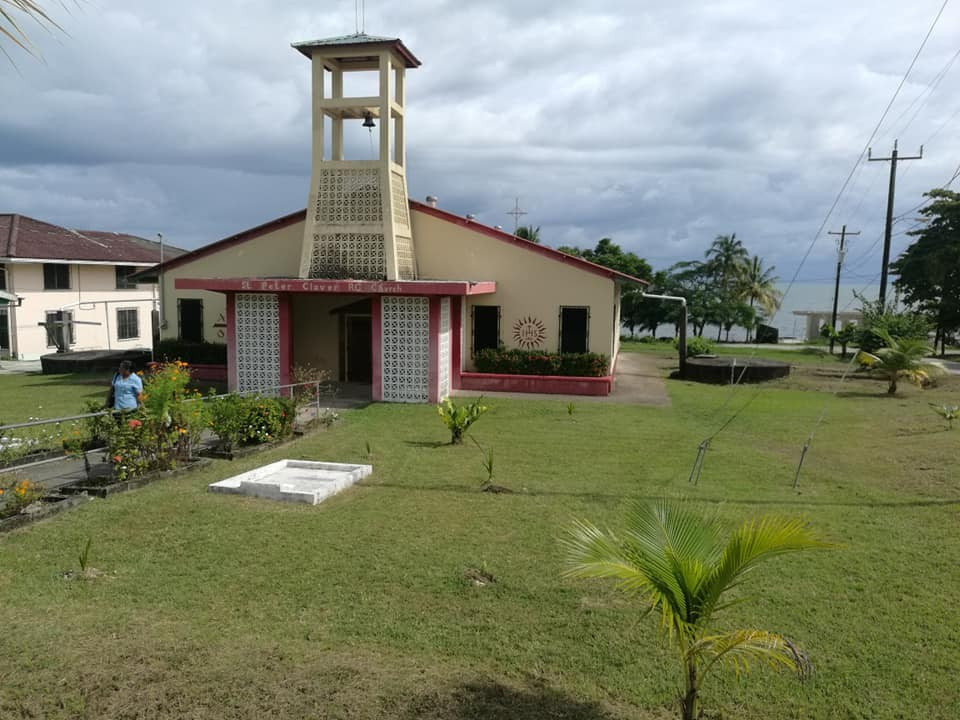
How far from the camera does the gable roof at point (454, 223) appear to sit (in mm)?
19188

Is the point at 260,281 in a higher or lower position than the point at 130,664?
higher

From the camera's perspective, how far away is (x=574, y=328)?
1953 cm

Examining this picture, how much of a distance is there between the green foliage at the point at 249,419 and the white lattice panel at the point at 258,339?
5.19 meters

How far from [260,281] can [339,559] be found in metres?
11.5

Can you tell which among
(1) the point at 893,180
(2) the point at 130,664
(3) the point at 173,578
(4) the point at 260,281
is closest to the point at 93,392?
(4) the point at 260,281

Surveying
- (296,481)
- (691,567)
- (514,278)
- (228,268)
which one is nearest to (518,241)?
(514,278)

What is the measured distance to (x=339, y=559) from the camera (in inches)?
283

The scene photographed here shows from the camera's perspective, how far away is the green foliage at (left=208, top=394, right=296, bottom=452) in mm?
11500

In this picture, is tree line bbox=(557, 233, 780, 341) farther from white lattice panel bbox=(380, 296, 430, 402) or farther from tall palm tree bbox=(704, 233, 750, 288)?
white lattice panel bbox=(380, 296, 430, 402)

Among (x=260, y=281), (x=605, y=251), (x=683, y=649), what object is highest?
(x=605, y=251)

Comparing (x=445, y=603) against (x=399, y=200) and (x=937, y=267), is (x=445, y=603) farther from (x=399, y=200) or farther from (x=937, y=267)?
(x=937, y=267)

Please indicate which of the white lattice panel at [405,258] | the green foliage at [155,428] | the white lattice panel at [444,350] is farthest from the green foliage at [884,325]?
the green foliage at [155,428]

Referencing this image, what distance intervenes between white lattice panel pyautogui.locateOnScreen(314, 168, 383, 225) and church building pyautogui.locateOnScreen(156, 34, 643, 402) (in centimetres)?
3

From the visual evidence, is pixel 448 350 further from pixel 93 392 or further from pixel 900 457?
pixel 900 457
